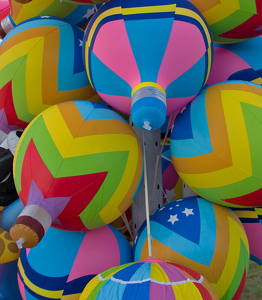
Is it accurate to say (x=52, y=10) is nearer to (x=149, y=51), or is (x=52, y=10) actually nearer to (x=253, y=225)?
(x=149, y=51)

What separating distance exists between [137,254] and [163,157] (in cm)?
70

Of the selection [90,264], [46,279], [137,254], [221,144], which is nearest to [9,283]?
[46,279]

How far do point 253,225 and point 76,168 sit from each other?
986mm

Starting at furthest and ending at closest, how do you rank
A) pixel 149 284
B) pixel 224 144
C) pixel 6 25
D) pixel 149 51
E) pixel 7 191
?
pixel 6 25 < pixel 7 191 < pixel 224 144 < pixel 149 51 < pixel 149 284

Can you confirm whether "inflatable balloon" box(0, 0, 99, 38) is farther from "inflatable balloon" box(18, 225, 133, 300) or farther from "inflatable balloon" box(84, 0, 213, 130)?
"inflatable balloon" box(18, 225, 133, 300)

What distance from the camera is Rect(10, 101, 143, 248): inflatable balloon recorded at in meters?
1.14

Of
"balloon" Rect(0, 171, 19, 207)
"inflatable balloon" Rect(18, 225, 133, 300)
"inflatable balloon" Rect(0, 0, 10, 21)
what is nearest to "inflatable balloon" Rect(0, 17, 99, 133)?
"balloon" Rect(0, 171, 19, 207)

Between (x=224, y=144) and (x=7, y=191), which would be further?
(x=7, y=191)

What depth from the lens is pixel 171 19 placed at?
1.10 metres

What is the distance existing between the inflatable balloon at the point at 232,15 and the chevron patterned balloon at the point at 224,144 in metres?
0.28

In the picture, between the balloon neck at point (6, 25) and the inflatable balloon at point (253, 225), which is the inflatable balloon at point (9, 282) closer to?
the inflatable balloon at point (253, 225)

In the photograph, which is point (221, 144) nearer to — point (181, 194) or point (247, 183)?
point (247, 183)

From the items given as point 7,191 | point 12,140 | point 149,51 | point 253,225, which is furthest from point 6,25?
point 253,225

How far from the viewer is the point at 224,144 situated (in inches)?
47.6
